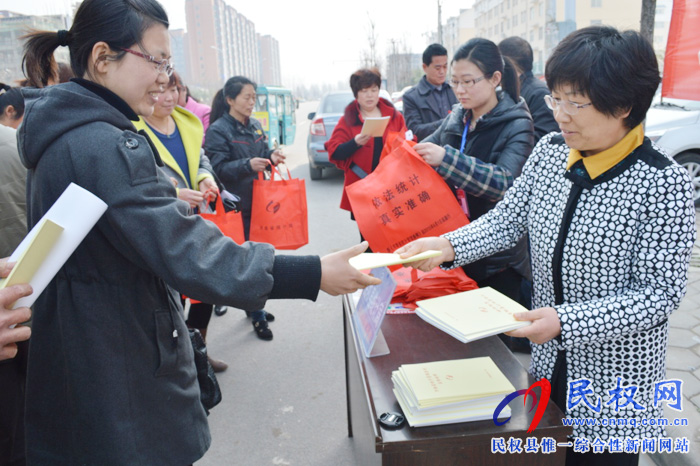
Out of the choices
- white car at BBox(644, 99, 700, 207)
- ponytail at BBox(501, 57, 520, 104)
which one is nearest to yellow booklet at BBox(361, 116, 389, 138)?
ponytail at BBox(501, 57, 520, 104)

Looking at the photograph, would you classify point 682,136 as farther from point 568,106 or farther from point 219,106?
point 568,106

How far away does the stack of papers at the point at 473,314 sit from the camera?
1.29 m

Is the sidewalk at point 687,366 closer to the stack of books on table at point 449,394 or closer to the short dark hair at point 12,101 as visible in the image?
the stack of books on table at point 449,394

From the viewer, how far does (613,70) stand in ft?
4.11

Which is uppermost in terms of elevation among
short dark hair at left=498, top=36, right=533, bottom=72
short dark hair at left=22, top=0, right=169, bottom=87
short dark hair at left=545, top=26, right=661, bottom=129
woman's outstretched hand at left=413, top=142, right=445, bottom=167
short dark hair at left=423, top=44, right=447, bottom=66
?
short dark hair at left=423, top=44, right=447, bottom=66

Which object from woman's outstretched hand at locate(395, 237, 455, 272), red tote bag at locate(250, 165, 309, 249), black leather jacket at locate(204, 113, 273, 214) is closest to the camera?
woman's outstretched hand at locate(395, 237, 455, 272)

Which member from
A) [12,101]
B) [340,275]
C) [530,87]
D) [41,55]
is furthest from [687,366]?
[12,101]

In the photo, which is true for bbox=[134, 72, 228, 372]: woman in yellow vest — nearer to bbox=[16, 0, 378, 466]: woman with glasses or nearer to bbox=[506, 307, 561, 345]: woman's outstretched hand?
bbox=[16, 0, 378, 466]: woman with glasses

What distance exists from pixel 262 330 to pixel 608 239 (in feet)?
9.55

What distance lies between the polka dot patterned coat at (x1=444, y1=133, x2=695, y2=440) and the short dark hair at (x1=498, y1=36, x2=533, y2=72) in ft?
9.53

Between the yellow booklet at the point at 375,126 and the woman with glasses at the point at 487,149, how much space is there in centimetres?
106

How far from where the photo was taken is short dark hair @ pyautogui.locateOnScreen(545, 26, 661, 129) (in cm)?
125
